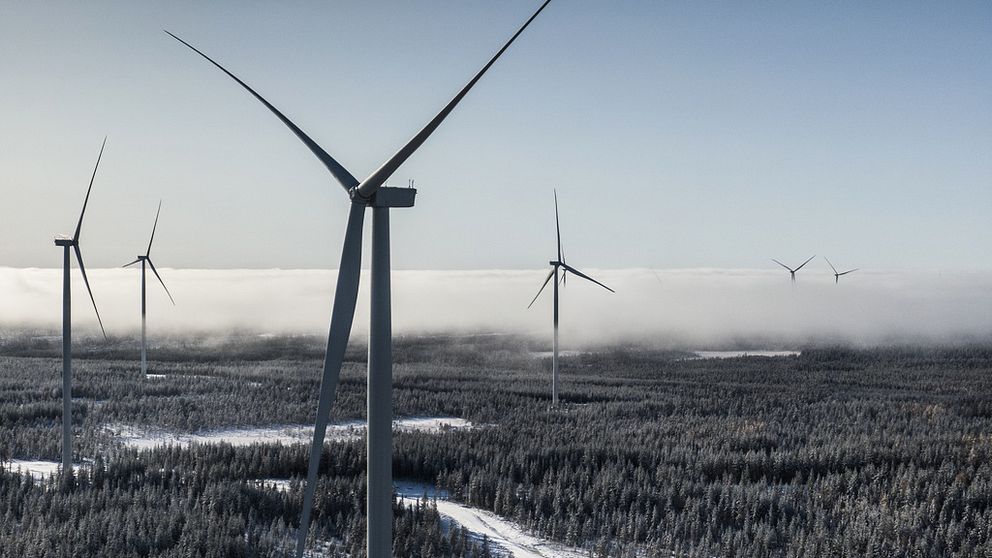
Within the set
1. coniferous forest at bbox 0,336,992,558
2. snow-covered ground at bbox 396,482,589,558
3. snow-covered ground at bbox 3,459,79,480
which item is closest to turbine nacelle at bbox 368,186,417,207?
coniferous forest at bbox 0,336,992,558

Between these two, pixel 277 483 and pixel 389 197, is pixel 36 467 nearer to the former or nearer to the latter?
pixel 277 483

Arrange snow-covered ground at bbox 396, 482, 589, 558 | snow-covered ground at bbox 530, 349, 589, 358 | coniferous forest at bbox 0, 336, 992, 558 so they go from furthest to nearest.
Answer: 1. snow-covered ground at bbox 530, 349, 589, 358
2. snow-covered ground at bbox 396, 482, 589, 558
3. coniferous forest at bbox 0, 336, 992, 558

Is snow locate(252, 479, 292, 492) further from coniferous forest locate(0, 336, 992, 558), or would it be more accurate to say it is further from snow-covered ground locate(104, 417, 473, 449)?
snow-covered ground locate(104, 417, 473, 449)

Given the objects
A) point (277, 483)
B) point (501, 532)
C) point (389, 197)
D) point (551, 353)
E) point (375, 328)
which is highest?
point (389, 197)

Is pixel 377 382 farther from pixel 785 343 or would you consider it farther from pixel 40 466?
pixel 785 343

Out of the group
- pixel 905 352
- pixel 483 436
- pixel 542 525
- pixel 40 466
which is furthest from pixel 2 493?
pixel 905 352

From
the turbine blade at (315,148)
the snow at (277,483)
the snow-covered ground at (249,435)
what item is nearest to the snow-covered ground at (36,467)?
the snow-covered ground at (249,435)

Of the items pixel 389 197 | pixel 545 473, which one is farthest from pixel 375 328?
pixel 545 473
